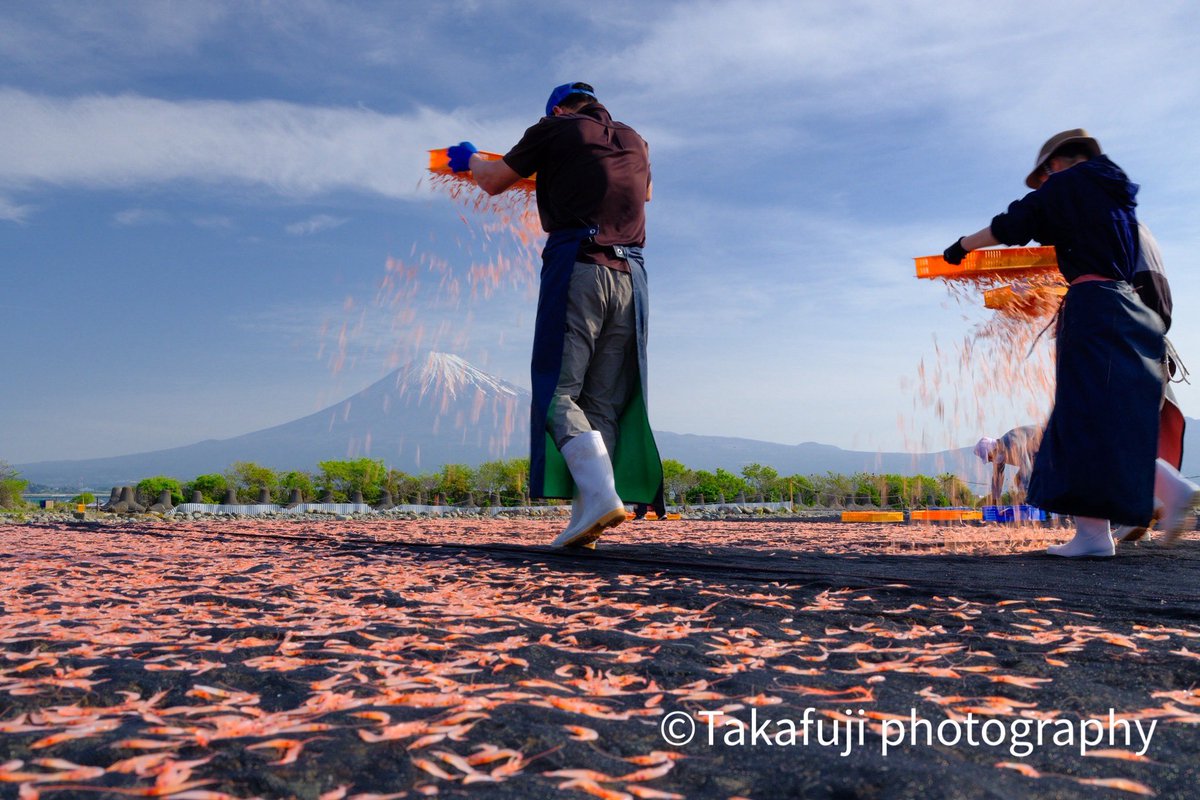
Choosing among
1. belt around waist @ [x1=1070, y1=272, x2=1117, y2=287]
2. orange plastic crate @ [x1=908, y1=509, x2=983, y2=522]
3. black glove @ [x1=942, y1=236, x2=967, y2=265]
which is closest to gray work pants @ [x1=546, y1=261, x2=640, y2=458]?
black glove @ [x1=942, y1=236, x2=967, y2=265]

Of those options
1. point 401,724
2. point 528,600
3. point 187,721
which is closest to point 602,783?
point 401,724

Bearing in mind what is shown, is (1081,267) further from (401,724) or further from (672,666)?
(401,724)

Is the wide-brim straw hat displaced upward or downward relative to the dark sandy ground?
upward

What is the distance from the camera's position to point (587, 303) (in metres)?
3.51

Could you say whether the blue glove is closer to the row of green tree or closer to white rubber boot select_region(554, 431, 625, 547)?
white rubber boot select_region(554, 431, 625, 547)

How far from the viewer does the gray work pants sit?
135 inches

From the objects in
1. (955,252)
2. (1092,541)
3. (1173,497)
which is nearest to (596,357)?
Result: (955,252)

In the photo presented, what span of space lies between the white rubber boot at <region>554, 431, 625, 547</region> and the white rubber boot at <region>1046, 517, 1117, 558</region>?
1.91 meters

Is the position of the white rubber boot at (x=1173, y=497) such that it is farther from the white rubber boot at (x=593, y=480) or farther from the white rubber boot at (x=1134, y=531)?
the white rubber boot at (x=593, y=480)

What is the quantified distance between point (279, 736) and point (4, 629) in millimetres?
1131

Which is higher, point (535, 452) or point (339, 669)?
point (535, 452)

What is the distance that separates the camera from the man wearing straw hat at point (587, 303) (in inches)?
137

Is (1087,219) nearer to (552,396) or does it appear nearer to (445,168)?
(552,396)

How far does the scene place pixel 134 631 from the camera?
5.74 feet
